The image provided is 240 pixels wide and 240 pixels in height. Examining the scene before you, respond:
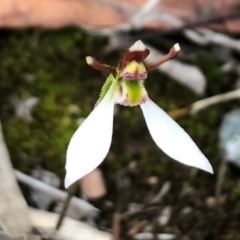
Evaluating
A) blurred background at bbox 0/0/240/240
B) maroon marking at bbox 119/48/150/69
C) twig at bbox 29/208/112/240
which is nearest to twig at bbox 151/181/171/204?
blurred background at bbox 0/0/240/240

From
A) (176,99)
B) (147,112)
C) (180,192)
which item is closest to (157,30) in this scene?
(176,99)

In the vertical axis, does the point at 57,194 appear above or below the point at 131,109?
below

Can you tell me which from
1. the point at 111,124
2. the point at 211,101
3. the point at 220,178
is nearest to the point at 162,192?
the point at 220,178

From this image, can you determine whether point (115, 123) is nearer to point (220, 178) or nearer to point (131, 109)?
point (131, 109)

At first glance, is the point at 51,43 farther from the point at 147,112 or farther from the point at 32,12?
the point at 147,112

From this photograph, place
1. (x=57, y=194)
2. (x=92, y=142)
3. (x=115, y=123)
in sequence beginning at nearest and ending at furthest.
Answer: (x=92, y=142) < (x=57, y=194) < (x=115, y=123)

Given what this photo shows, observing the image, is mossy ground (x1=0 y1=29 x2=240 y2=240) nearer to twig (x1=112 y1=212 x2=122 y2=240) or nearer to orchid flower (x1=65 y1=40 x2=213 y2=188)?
twig (x1=112 y1=212 x2=122 y2=240)

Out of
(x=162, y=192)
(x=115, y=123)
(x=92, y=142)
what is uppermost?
(x=115, y=123)

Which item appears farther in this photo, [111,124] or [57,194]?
[57,194]
